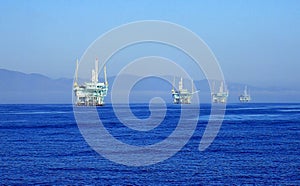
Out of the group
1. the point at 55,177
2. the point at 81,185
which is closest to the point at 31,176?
the point at 55,177

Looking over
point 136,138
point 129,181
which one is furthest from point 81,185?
point 136,138

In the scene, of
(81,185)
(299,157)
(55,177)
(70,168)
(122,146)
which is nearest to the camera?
(81,185)

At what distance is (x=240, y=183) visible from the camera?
152ft

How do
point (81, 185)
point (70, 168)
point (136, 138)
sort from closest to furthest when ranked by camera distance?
point (81, 185), point (70, 168), point (136, 138)

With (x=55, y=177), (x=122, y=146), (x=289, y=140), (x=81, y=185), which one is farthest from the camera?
(x=289, y=140)

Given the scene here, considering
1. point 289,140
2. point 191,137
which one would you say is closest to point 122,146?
point 191,137

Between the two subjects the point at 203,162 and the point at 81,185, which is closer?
the point at 81,185

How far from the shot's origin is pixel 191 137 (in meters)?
90.6

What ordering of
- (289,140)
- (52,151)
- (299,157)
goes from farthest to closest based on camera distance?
(289,140), (52,151), (299,157)

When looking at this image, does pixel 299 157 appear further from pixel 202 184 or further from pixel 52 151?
pixel 52 151

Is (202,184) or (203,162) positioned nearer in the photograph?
(202,184)

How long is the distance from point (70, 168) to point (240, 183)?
56.1ft

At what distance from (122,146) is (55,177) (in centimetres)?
2645

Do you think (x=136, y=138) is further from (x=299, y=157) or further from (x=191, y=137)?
(x=299, y=157)
